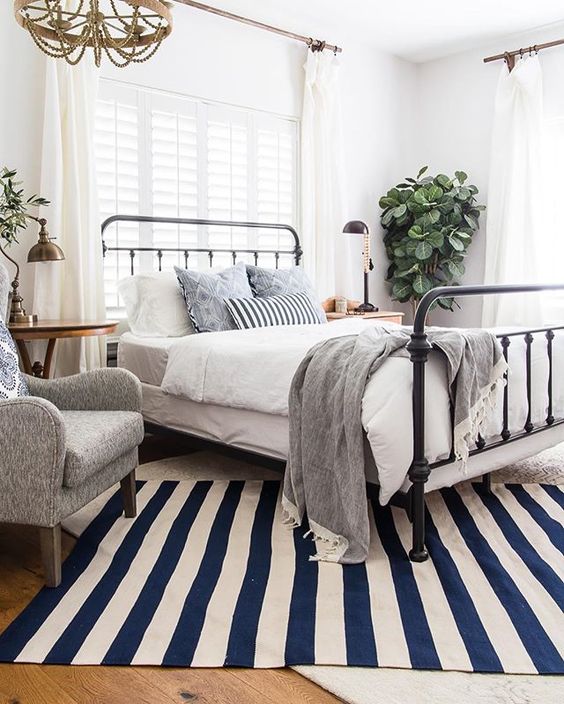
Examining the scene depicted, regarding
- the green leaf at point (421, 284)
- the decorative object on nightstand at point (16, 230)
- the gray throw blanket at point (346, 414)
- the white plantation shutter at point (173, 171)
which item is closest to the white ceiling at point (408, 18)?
the white plantation shutter at point (173, 171)

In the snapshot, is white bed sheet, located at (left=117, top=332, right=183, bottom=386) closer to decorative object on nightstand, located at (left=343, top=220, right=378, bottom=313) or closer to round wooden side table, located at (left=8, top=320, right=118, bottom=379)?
round wooden side table, located at (left=8, top=320, right=118, bottom=379)

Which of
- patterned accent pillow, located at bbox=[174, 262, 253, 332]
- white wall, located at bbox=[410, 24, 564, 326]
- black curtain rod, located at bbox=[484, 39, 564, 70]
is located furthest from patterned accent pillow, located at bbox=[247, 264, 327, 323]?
black curtain rod, located at bbox=[484, 39, 564, 70]

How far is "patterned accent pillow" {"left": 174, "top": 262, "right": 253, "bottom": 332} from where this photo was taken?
A: 3.75 m

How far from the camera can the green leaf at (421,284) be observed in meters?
5.47

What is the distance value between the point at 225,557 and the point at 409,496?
65 centimetres

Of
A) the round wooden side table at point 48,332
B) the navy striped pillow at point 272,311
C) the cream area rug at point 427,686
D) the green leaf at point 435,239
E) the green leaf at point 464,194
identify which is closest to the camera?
the cream area rug at point 427,686

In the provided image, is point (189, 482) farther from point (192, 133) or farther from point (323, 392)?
point (192, 133)

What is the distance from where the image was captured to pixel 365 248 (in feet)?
17.3

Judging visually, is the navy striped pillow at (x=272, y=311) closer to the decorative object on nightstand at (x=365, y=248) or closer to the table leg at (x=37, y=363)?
the table leg at (x=37, y=363)

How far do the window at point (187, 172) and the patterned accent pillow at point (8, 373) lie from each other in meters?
1.61

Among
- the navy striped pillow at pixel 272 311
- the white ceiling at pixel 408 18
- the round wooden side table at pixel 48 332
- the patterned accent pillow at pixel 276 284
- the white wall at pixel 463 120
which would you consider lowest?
the round wooden side table at pixel 48 332

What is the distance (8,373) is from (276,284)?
1987mm

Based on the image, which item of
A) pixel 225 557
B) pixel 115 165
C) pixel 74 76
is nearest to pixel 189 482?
pixel 225 557

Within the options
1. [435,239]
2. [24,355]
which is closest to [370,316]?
[435,239]
